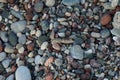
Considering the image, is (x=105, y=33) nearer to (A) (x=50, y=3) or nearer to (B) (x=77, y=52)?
(B) (x=77, y=52)

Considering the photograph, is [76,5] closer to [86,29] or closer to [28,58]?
[86,29]

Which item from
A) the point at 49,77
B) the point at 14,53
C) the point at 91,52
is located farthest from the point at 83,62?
the point at 14,53

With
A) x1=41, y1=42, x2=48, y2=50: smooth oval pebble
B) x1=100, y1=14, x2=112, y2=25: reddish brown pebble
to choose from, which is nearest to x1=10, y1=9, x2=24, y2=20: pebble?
x1=41, y1=42, x2=48, y2=50: smooth oval pebble

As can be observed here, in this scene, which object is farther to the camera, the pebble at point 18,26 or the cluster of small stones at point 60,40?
the pebble at point 18,26

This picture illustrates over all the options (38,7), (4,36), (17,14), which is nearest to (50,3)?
(38,7)

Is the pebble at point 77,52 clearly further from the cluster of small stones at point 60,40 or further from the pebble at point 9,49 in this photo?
the pebble at point 9,49

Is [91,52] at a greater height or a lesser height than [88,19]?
lesser

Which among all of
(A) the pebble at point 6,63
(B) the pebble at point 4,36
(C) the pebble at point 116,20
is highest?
(C) the pebble at point 116,20

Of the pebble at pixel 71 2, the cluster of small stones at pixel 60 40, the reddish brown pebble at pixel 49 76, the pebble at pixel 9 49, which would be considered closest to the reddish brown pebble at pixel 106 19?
the cluster of small stones at pixel 60 40
